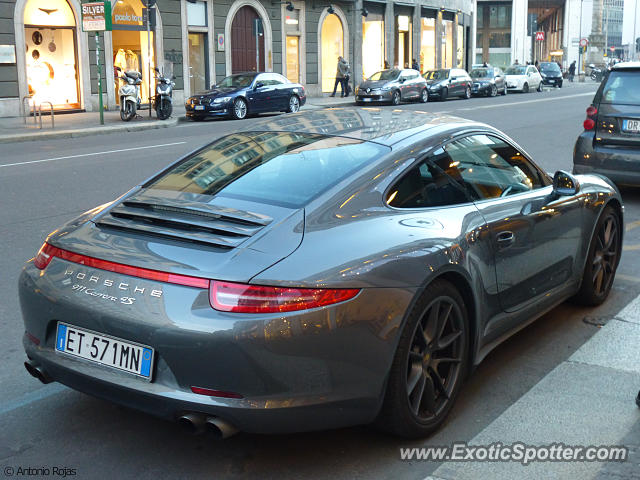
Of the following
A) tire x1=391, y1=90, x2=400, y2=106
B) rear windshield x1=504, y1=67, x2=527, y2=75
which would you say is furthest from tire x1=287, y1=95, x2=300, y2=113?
rear windshield x1=504, y1=67, x2=527, y2=75

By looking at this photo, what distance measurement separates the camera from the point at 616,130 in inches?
373

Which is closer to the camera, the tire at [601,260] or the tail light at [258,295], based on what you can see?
the tail light at [258,295]

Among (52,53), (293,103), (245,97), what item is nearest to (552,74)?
(293,103)

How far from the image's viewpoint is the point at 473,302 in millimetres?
3861

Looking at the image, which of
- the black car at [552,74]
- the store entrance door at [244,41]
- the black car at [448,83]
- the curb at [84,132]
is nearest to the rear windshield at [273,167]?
the curb at [84,132]

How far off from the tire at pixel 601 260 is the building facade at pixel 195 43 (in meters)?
20.7

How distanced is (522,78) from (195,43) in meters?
20.3

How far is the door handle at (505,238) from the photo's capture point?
4129 millimetres

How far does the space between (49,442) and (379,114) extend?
2.47 metres

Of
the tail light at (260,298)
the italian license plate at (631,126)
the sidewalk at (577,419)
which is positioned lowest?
the sidewalk at (577,419)

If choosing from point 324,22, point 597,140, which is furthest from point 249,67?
point 597,140

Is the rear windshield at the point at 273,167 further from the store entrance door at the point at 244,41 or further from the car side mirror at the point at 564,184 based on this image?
the store entrance door at the point at 244,41

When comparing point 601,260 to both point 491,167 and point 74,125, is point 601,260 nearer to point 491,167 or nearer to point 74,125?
point 491,167

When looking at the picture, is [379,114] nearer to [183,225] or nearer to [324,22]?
[183,225]
